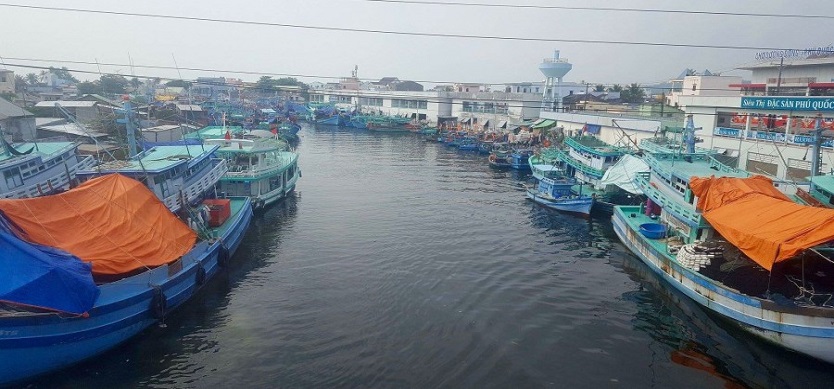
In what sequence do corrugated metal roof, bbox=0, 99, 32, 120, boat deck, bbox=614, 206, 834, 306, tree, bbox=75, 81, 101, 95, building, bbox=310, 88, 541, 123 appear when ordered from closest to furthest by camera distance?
1. boat deck, bbox=614, 206, 834, 306
2. corrugated metal roof, bbox=0, 99, 32, 120
3. building, bbox=310, 88, 541, 123
4. tree, bbox=75, 81, 101, 95

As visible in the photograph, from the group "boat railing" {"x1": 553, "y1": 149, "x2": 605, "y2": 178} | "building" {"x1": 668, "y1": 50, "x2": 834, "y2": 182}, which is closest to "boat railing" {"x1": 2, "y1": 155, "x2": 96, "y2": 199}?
"boat railing" {"x1": 553, "y1": 149, "x2": 605, "y2": 178}

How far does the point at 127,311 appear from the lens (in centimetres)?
1299

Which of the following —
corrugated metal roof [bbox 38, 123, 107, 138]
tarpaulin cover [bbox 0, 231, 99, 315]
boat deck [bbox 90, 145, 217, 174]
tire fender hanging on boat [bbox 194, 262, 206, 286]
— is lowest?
tire fender hanging on boat [bbox 194, 262, 206, 286]

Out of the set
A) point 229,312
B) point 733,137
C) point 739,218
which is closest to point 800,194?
point 739,218

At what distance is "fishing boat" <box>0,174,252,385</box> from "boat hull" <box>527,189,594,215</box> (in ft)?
60.6

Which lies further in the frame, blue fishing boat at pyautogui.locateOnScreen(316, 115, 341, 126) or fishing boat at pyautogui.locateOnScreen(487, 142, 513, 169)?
blue fishing boat at pyautogui.locateOnScreen(316, 115, 341, 126)

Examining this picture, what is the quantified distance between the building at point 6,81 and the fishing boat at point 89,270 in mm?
54160

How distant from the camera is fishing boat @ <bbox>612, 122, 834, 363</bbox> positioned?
1291cm

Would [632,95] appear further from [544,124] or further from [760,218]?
[760,218]

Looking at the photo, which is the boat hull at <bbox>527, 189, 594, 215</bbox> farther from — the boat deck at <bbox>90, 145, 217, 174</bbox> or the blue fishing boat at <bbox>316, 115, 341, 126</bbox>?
the blue fishing boat at <bbox>316, 115, 341, 126</bbox>

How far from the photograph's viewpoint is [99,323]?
12.2 meters

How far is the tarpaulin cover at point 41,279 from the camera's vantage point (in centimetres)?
1061

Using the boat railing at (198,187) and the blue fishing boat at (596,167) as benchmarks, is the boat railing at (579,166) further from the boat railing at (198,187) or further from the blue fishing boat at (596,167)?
the boat railing at (198,187)

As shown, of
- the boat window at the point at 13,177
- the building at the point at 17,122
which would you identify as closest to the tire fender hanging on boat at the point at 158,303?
the boat window at the point at 13,177
